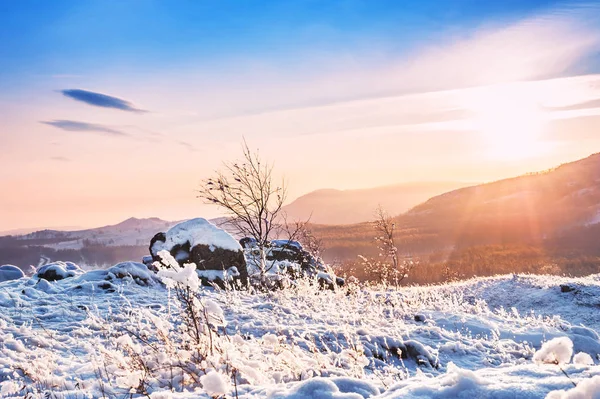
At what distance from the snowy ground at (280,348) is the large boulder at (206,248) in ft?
10.3

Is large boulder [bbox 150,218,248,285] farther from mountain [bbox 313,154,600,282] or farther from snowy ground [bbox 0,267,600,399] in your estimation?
mountain [bbox 313,154,600,282]

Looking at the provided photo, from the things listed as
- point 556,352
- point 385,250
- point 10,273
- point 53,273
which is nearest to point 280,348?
point 556,352

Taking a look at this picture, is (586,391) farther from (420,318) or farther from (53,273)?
(53,273)

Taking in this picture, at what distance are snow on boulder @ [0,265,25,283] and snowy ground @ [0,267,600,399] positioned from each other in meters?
5.09

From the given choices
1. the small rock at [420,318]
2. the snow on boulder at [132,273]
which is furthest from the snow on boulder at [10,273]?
the small rock at [420,318]

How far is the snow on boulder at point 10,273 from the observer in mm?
16903

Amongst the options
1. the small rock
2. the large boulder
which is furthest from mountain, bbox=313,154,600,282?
the small rock

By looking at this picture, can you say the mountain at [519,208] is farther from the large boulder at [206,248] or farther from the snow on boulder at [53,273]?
the snow on boulder at [53,273]

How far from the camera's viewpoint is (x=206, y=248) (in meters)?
16.1

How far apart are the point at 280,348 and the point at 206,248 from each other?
40.9 ft

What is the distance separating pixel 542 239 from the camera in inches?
2621

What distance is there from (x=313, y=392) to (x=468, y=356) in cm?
525

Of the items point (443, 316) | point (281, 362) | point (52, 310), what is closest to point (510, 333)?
point (443, 316)

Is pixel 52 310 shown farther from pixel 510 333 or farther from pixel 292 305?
pixel 510 333
